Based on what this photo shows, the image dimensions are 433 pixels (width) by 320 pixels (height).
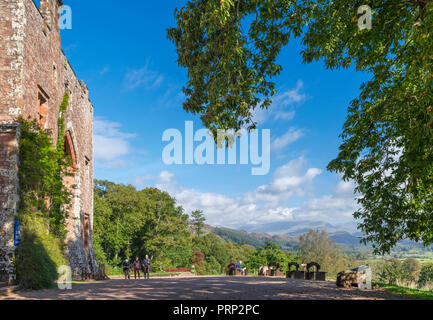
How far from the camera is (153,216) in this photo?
2093 inches

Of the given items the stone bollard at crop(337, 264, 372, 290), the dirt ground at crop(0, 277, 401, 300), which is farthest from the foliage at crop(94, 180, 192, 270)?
→ the stone bollard at crop(337, 264, 372, 290)

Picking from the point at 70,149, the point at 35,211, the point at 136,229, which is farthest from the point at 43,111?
Answer: the point at 136,229

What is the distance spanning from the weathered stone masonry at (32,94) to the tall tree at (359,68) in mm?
6934

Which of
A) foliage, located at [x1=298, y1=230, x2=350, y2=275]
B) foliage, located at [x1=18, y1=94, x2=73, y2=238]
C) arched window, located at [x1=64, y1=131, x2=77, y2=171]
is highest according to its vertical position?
arched window, located at [x1=64, y1=131, x2=77, y2=171]

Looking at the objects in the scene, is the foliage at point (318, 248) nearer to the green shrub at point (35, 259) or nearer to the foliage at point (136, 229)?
the foliage at point (136, 229)

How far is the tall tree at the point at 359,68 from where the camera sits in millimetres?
7598

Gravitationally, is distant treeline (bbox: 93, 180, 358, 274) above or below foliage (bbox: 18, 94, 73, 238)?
below

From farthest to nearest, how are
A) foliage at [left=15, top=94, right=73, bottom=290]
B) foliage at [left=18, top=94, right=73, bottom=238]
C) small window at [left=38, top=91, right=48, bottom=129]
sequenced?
small window at [left=38, top=91, right=48, bottom=129], foliage at [left=18, top=94, right=73, bottom=238], foliage at [left=15, top=94, right=73, bottom=290]

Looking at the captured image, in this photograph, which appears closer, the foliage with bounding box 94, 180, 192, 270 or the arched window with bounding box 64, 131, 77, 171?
the arched window with bounding box 64, 131, 77, 171

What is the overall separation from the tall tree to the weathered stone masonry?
6.93 metres

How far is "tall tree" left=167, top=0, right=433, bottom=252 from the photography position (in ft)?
24.9

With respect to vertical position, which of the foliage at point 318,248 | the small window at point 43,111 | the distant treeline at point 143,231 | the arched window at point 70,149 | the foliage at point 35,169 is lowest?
the foliage at point 318,248

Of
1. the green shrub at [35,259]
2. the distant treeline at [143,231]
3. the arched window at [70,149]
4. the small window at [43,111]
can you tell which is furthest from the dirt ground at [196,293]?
the distant treeline at [143,231]

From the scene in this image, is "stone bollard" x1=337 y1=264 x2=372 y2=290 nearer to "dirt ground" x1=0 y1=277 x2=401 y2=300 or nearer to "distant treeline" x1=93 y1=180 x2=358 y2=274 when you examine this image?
"dirt ground" x1=0 y1=277 x2=401 y2=300
